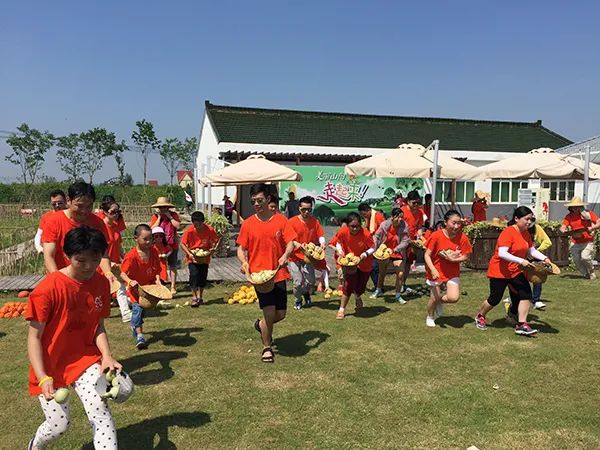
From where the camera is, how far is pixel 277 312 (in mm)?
5730

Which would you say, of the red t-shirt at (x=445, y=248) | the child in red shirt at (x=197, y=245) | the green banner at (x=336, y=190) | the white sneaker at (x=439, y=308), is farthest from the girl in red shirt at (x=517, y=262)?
the green banner at (x=336, y=190)

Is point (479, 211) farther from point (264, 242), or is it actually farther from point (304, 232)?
point (264, 242)

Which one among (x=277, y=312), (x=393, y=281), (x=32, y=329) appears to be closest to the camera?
(x=32, y=329)

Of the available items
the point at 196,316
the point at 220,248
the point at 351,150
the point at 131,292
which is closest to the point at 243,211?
the point at 351,150

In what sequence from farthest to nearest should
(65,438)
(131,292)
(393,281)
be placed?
(393,281) < (131,292) < (65,438)

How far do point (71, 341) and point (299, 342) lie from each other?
151 inches

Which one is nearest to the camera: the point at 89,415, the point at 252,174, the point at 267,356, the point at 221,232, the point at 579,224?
the point at 89,415

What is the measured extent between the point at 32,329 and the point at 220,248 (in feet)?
34.4

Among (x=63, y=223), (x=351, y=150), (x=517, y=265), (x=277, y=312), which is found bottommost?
(x=277, y=312)

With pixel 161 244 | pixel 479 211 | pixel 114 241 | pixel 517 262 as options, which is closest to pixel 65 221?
pixel 114 241

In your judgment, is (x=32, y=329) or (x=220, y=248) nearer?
(x=32, y=329)

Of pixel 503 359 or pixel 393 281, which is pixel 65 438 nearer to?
pixel 503 359

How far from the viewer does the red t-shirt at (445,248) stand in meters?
6.81

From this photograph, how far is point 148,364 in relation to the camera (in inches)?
227
